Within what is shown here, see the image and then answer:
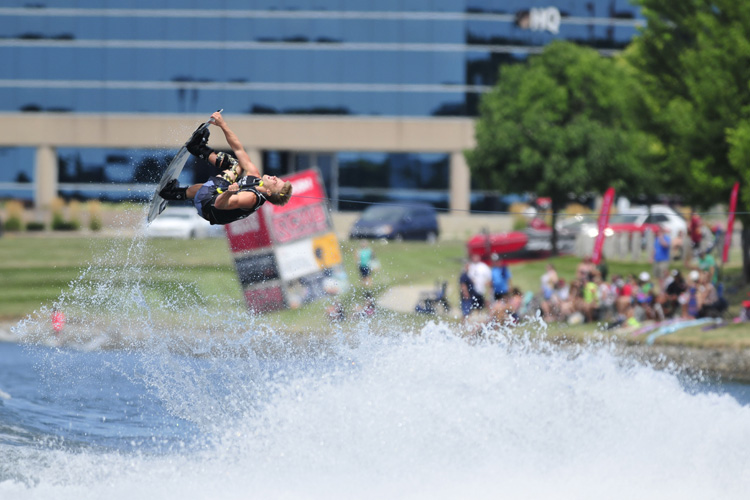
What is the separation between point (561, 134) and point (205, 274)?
42.9 feet

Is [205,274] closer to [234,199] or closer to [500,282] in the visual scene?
[500,282]

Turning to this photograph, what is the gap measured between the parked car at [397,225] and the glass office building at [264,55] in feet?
27.2

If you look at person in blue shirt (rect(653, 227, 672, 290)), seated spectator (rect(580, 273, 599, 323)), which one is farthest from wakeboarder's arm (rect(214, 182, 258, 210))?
person in blue shirt (rect(653, 227, 672, 290))

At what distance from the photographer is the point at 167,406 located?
1192cm

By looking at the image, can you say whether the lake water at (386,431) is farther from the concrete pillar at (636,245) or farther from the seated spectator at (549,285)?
the concrete pillar at (636,245)

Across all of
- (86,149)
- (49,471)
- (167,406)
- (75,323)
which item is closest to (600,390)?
(167,406)

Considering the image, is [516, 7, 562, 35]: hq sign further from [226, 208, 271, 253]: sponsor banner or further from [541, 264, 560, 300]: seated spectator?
[226, 208, 271, 253]: sponsor banner

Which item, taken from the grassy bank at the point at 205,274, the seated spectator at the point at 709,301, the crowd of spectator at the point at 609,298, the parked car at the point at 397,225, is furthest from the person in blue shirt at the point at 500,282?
the parked car at the point at 397,225

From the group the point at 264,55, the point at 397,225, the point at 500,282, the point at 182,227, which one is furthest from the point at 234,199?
the point at 264,55

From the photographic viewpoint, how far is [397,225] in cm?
3688

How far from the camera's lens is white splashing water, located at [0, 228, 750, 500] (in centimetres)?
986

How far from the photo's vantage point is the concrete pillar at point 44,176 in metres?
46.5

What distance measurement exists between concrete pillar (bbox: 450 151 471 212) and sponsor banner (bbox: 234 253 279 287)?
88.1 feet

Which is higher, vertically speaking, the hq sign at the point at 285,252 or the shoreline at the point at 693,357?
the hq sign at the point at 285,252
